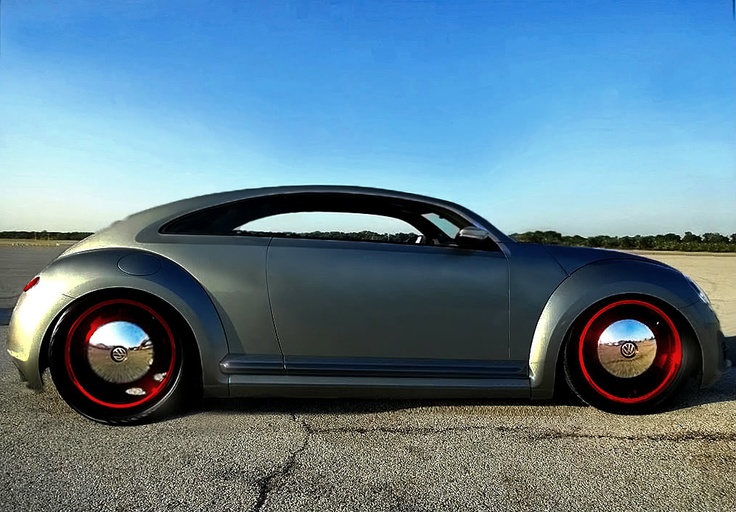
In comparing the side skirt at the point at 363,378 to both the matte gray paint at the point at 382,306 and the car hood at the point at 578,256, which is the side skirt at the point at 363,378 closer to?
the matte gray paint at the point at 382,306

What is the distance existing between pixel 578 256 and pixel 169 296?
2281mm

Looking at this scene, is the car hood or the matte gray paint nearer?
the matte gray paint

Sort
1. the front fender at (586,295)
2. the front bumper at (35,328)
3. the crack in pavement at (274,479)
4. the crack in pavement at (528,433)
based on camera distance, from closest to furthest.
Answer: the crack in pavement at (274,479) < the crack in pavement at (528,433) < the front bumper at (35,328) < the front fender at (586,295)

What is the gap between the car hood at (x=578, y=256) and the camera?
294 cm

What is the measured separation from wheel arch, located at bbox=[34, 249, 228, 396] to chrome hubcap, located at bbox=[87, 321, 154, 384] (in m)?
0.20

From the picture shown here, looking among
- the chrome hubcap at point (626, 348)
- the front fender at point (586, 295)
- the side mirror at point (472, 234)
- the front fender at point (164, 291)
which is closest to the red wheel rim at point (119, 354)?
the front fender at point (164, 291)

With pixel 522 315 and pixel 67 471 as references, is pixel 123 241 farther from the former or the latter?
pixel 522 315

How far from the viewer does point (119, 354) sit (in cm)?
271

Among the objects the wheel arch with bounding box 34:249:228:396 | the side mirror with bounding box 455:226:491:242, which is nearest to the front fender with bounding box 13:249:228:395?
the wheel arch with bounding box 34:249:228:396

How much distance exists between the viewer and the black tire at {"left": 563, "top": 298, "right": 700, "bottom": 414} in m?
2.87

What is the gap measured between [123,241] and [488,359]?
6.87 ft

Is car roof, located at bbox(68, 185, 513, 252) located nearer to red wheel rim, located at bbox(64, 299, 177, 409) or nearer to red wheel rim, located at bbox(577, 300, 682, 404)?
red wheel rim, located at bbox(64, 299, 177, 409)

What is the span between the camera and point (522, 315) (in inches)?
111

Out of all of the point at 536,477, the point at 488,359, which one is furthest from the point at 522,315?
the point at 536,477
